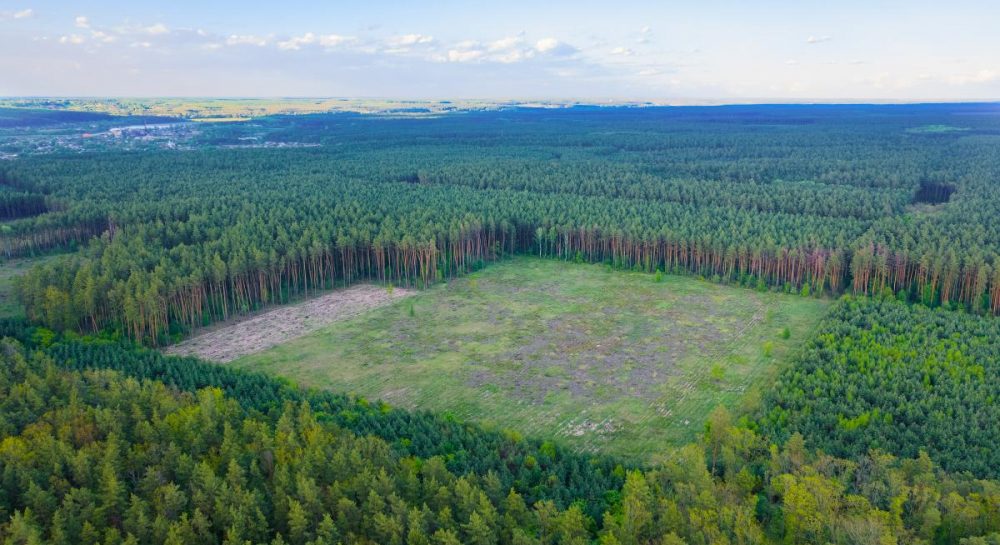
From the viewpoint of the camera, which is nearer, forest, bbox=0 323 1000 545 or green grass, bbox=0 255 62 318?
forest, bbox=0 323 1000 545

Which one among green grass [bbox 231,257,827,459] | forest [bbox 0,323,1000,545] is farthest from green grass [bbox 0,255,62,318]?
forest [bbox 0,323,1000,545]

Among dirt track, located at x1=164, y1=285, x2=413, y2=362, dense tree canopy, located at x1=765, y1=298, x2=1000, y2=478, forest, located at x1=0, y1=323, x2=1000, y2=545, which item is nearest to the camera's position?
forest, located at x1=0, y1=323, x2=1000, y2=545

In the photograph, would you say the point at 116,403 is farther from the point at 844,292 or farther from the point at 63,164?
the point at 63,164

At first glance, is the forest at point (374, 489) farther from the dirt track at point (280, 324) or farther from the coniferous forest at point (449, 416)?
the dirt track at point (280, 324)

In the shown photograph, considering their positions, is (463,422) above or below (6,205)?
below

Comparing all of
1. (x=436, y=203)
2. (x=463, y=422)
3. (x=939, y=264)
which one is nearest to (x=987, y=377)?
(x=939, y=264)

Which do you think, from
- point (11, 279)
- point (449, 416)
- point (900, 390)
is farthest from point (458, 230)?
point (900, 390)

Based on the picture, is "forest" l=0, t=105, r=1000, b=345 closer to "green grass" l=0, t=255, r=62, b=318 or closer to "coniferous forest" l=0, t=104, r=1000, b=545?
"coniferous forest" l=0, t=104, r=1000, b=545
